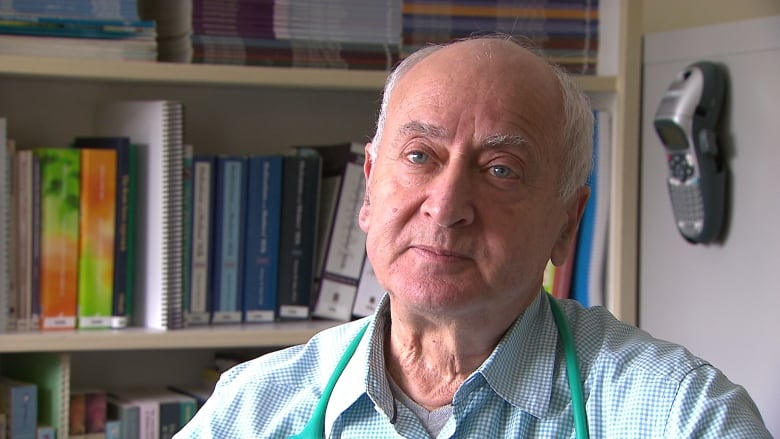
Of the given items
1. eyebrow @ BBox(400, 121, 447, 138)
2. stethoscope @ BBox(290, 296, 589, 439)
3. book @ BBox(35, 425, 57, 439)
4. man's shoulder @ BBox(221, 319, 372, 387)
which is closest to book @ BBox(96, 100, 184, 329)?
book @ BBox(35, 425, 57, 439)

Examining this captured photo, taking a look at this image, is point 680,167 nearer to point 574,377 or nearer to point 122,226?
point 574,377

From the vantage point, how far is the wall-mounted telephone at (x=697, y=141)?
1.83 metres

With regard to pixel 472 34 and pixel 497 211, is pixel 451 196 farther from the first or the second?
pixel 472 34

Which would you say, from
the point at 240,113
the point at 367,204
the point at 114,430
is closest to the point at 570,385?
the point at 367,204

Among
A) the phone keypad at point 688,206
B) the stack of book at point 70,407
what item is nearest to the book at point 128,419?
the stack of book at point 70,407

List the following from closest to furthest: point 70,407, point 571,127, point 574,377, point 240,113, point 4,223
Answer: point 574,377
point 571,127
point 4,223
point 70,407
point 240,113

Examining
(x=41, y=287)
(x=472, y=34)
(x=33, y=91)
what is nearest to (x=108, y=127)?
(x=33, y=91)

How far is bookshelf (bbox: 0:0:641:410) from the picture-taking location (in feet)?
5.92

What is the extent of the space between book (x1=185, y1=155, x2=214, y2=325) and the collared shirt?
48 cm

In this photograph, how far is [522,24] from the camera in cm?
202

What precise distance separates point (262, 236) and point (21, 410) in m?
0.49

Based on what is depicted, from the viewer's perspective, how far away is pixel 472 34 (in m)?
1.96

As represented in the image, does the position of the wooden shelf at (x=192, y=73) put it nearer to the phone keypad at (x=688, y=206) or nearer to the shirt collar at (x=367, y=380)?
the phone keypad at (x=688, y=206)

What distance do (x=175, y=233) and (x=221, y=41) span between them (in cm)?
33
